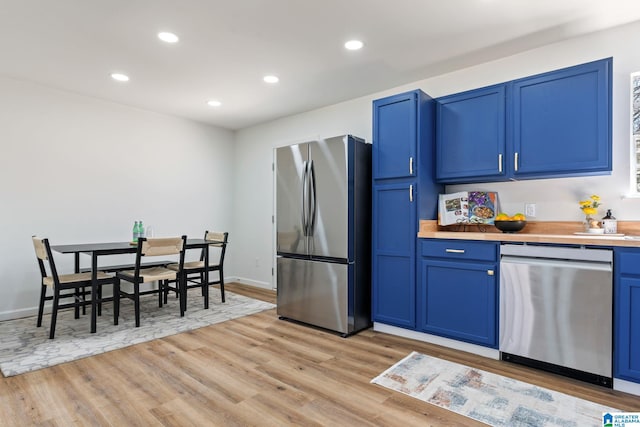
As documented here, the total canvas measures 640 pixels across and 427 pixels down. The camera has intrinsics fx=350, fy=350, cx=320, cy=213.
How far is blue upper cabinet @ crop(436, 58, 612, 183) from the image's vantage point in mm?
2541

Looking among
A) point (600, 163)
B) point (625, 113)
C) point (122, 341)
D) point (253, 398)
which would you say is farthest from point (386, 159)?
point (122, 341)

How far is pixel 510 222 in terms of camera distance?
2902 millimetres

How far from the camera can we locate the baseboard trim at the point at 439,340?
2.75 metres

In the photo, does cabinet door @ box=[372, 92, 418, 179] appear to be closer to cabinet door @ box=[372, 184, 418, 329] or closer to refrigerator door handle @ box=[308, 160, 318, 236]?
cabinet door @ box=[372, 184, 418, 329]

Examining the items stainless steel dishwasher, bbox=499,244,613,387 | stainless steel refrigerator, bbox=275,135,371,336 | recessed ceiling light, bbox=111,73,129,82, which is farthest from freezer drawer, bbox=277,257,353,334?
recessed ceiling light, bbox=111,73,129,82

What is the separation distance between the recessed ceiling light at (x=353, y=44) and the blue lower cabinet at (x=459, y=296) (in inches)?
70.1

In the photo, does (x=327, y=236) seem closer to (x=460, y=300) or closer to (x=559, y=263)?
(x=460, y=300)

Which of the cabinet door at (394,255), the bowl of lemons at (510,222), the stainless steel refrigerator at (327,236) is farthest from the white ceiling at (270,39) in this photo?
the bowl of lemons at (510,222)

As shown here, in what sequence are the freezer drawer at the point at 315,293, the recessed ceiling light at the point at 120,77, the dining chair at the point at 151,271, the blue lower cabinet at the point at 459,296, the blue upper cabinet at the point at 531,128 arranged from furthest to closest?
the recessed ceiling light at the point at 120,77 → the dining chair at the point at 151,271 → the freezer drawer at the point at 315,293 → the blue lower cabinet at the point at 459,296 → the blue upper cabinet at the point at 531,128

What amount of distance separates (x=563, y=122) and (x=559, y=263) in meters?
1.09

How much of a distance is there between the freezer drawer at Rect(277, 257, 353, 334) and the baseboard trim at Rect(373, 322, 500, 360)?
1.14 feet

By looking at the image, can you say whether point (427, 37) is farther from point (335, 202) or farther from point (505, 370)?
point (505, 370)

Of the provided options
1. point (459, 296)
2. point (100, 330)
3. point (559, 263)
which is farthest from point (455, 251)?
point (100, 330)

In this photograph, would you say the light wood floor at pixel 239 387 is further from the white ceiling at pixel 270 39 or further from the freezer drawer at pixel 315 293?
the white ceiling at pixel 270 39
